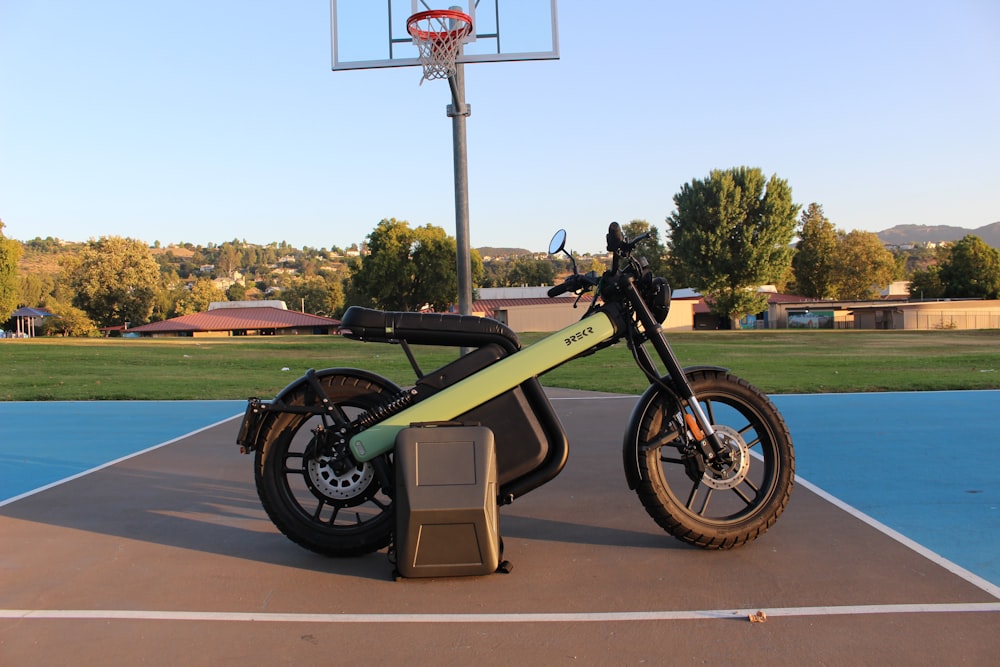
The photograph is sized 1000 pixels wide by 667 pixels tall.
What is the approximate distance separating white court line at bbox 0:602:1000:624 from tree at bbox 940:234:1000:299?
3093 inches

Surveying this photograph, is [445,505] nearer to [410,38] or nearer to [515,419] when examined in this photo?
[515,419]

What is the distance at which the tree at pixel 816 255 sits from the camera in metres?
70.2

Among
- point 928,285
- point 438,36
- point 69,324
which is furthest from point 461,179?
point 928,285

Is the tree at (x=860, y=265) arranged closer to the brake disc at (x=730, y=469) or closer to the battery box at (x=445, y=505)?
the brake disc at (x=730, y=469)

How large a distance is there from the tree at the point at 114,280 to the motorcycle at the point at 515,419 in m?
69.1

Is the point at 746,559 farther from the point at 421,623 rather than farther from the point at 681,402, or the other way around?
the point at 421,623

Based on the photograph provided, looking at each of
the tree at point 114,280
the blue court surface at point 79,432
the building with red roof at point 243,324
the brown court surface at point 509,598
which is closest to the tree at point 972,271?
the building with red roof at point 243,324

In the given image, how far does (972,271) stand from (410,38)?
75.8m

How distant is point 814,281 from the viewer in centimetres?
7169

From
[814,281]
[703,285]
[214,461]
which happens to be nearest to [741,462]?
[214,461]

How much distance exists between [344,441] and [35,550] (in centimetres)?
176

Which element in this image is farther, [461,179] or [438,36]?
[438,36]

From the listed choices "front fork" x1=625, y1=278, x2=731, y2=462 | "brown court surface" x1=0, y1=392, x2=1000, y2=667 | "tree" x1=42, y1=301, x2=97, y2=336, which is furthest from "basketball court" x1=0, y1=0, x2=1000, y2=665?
"tree" x1=42, y1=301, x2=97, y2=336

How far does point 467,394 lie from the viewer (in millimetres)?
3906
